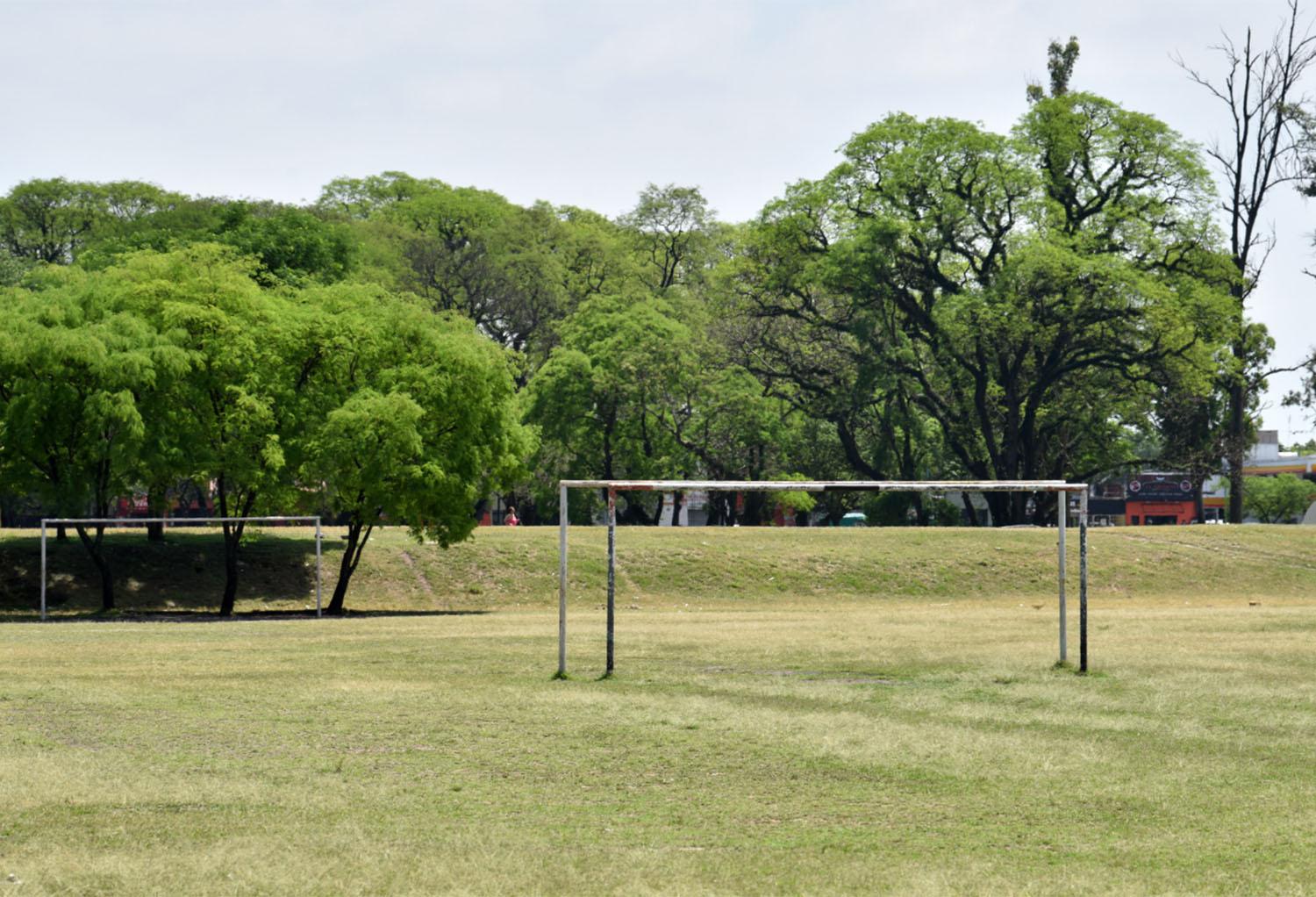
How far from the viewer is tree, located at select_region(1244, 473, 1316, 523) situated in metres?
127

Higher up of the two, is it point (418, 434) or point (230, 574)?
point (418, 434)

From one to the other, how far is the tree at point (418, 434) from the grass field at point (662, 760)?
7528 mm

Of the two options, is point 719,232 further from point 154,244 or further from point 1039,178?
point 154,244

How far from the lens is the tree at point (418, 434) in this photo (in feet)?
142

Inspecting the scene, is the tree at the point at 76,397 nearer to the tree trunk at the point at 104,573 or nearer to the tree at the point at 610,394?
the tree trunk at the point at 104,573

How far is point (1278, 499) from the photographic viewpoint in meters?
128

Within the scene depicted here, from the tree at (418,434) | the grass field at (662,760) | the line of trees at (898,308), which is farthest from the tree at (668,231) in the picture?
the grass field at (662,760)

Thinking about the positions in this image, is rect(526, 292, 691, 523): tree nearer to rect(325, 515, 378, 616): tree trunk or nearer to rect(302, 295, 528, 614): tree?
rect(302, 295, 528, 614): tree

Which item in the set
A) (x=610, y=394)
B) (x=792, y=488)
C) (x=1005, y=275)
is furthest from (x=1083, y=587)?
(x=610, y=394)

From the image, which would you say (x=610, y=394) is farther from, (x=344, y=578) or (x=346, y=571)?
(x=344, y=578)

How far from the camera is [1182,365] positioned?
68125 mm

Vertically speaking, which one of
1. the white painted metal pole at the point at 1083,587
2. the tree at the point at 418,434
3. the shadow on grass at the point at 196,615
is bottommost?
the shadow on grass at the point at 196,615

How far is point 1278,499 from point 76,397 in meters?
109

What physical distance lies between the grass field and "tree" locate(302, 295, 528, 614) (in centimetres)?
753
